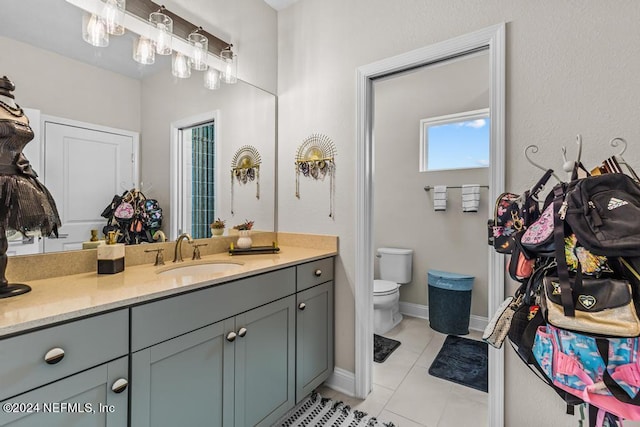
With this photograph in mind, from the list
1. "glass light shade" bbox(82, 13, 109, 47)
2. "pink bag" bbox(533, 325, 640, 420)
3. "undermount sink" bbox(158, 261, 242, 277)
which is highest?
"glass light shade" bbox(82, 13, 109, 47)

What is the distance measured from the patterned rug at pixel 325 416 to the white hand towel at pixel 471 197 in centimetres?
191

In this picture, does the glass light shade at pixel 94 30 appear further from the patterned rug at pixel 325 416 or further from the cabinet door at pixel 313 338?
the patterned rug at pixel 325 416

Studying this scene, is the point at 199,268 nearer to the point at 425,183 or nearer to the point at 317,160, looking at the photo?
the point at 317,160

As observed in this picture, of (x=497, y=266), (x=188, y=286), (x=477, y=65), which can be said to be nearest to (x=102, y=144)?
(x=188, y=286)

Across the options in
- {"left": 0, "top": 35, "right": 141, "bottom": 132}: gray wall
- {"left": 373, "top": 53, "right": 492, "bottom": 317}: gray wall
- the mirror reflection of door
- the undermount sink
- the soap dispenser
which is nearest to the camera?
{"left": 0, "top": 35, "right": 141, "bottom": 132}: gray wall

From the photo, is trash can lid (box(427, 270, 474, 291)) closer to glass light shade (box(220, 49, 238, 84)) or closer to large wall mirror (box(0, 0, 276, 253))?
large wall mirror (box(0, 0, 276, 253))

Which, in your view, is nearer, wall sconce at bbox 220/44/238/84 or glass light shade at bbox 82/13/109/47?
glass light shade at bbox 82/13/109/47

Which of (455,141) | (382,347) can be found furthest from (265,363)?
(455,141)

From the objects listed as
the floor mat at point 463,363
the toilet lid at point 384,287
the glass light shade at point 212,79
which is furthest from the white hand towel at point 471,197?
the glass light shade at point 212,79

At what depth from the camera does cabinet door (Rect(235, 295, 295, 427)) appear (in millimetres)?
1374

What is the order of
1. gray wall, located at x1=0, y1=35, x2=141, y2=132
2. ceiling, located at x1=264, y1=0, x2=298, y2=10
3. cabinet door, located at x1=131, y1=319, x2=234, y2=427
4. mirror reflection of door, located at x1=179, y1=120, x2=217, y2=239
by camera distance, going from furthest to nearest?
ceiling, located at x1=264, y1=0, x2=298, y2=10 < mirror reflection of door, located at x1=179, y1=120, x2=217, y2=239 < gray wall, located at x1=0, y1=35, x2=141, y2=132 < cabinet door, located at x1=131, y1=319, x2=234, y2=427

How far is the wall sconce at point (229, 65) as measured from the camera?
6.49ft

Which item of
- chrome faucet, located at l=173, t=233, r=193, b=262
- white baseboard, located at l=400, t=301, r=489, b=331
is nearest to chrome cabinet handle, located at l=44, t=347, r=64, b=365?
chrome faucet, located at l=173, t=233, r=193, b=262

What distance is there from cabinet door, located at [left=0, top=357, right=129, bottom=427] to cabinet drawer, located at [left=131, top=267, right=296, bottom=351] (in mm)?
110
